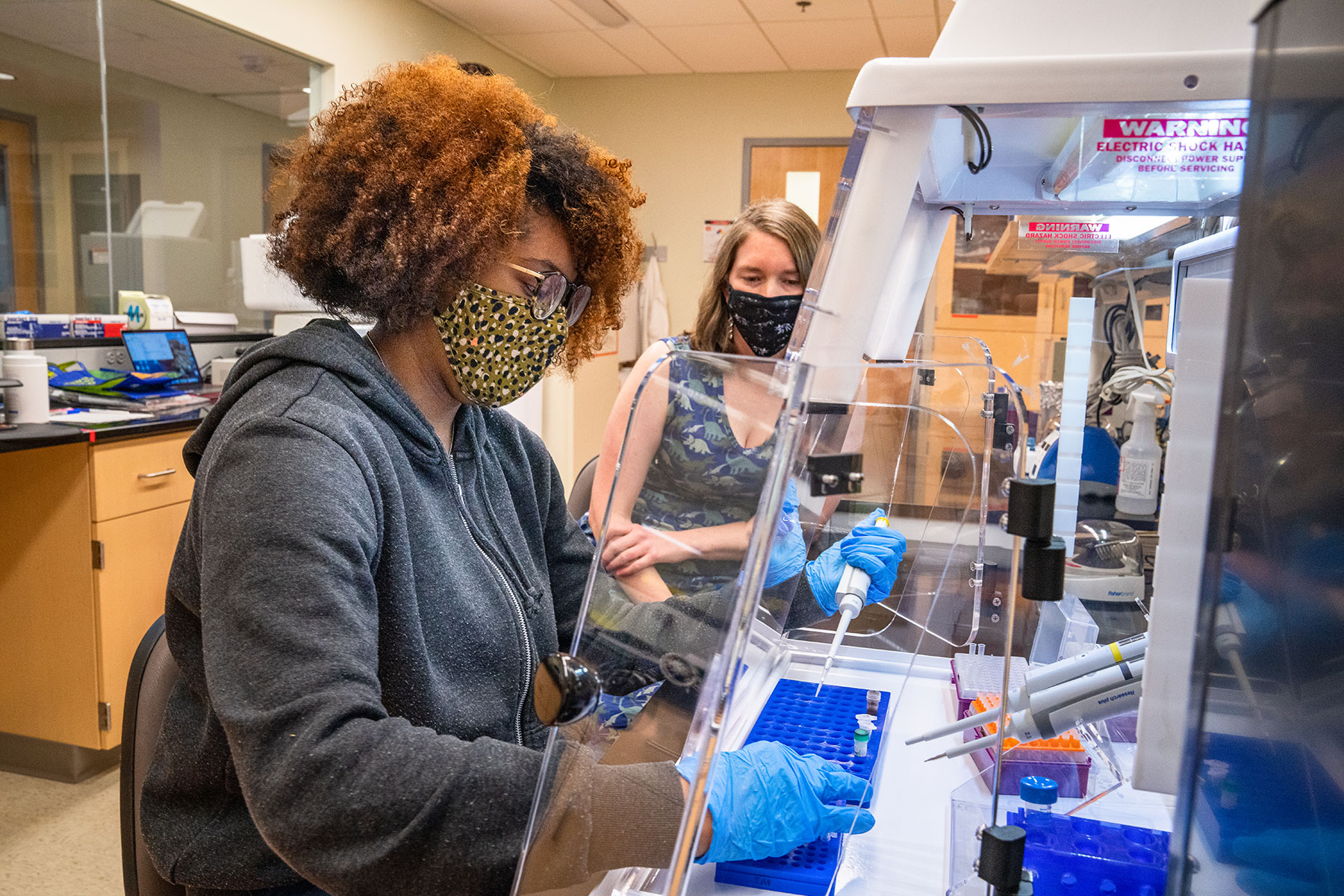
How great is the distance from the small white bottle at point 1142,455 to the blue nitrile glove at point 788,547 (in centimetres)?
97

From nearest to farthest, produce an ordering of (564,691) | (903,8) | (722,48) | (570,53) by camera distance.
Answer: (564,691) < (903,8) < (722,48) < (570,53)

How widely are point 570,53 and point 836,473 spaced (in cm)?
504

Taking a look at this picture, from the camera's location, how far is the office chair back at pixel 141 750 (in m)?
0.92

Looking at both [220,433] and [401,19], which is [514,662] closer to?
[220,433]

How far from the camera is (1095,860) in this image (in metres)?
0.69

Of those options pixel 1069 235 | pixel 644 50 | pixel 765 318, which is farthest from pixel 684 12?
pixel 1069 235

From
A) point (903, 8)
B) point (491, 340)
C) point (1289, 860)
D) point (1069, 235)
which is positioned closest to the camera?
point (1289, 860)

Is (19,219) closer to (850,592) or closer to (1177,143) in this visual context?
(850,592)

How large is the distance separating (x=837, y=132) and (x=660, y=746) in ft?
17.8

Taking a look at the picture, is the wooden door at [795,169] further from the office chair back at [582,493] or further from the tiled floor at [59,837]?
the tiled floor at [59,837]

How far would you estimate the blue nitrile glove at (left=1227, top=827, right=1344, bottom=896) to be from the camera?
34 centimetres

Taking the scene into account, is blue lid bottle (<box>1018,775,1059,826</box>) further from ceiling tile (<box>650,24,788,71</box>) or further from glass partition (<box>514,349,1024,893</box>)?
ceiling tile (<box>650,24,788,71</box>)

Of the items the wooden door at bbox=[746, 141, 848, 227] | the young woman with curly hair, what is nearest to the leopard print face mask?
the young woman with curly hair

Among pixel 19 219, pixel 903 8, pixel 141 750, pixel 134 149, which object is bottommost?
pixel 141 750
